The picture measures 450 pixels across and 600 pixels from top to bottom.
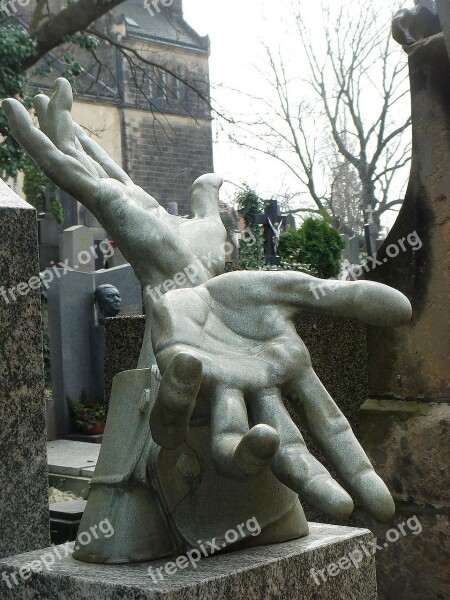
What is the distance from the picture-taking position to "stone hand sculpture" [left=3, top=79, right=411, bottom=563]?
6.33ft

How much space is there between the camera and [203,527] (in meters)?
2.22

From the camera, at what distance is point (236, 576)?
211 cm

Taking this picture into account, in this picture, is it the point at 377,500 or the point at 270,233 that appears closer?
the point at 377,500

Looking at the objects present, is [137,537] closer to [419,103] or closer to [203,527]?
[203,527]

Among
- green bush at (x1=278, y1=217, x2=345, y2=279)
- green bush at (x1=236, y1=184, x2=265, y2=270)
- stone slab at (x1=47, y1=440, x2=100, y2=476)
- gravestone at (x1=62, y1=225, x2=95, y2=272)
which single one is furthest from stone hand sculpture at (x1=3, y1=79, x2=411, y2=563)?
gravestone at (x1=62, y1=225, x2=95, y2=272)

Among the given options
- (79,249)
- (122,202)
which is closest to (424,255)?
(122,202)

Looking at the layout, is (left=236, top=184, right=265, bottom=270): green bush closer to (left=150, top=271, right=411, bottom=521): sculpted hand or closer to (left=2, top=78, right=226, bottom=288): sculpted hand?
(left=2, top=78, right=226, bottom=288): sculpted hand

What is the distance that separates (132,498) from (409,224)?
2254 mm

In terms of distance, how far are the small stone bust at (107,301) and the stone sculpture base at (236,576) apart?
8.00 metres

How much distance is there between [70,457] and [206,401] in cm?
674

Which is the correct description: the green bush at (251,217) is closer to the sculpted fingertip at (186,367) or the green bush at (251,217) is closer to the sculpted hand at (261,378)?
the sculpted hand at (261,378)

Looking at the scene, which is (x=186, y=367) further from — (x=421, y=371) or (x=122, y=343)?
(x=122, y=343)

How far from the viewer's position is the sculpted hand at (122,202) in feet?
7.95

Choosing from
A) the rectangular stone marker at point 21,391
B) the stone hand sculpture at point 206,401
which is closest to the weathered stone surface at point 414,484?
the stone hand sculpture at point 206,401
